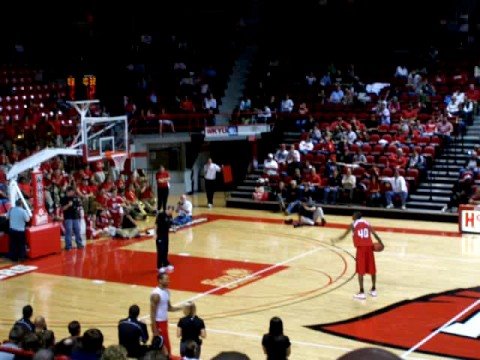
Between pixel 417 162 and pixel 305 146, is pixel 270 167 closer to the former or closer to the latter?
pixel 305 146

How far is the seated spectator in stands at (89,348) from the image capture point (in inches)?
274

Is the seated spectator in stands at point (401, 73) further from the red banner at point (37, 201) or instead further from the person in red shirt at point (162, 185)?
the red banner at point (37, 201)

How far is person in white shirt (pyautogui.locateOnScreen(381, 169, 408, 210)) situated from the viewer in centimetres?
2211

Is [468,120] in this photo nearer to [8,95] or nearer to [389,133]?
[389,133]

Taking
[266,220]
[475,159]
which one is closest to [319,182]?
[266,220]

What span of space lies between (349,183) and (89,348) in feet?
53.9

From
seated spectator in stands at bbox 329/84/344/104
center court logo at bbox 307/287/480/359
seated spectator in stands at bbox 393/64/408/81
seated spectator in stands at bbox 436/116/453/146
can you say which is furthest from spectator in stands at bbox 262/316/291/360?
seated spectator in stands at bbox 393/64/408/81

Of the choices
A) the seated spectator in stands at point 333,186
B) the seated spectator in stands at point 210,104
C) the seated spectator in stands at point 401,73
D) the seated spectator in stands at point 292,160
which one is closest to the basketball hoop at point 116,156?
the seated spectator in stands at point 292,160

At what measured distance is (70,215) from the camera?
58.5ft

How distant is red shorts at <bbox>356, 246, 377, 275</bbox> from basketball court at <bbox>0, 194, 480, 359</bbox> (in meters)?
0.52

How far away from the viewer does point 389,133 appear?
988 inches

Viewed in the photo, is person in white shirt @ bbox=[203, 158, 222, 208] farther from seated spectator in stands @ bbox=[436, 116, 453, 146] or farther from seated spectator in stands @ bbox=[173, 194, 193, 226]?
seated spectator in stands @ bbox=[436, 116, 453, 146]

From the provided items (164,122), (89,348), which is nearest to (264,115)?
(164,122)

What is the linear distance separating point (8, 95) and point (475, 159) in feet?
48.2
